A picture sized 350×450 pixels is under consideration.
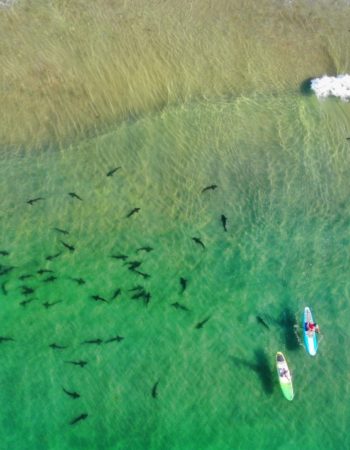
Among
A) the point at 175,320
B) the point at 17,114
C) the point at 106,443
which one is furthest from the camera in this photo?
the point at 17,114

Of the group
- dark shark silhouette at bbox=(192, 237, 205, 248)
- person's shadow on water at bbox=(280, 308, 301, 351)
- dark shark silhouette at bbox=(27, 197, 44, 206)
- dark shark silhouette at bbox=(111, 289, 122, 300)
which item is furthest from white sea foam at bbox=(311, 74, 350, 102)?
dark shark silhouette at bbox=(27, 197, 44, 206)

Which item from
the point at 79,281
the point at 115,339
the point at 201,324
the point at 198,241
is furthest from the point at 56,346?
the point at 198,241

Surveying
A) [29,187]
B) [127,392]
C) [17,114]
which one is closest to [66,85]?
[17,114]

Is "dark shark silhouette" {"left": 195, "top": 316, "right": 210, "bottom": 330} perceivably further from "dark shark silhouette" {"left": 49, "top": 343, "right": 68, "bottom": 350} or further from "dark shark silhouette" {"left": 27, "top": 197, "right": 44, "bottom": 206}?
"dark shark silhouette" {"left": 27, "top": 197, "right": 44, "bottom": 206}

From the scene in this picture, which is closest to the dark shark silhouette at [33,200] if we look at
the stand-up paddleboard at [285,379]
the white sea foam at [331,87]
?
the stand-up paddleboard at [285,379]

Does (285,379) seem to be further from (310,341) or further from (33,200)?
(33,200)

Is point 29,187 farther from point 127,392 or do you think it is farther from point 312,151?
point 312,151

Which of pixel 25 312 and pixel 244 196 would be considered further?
pixel 244 196

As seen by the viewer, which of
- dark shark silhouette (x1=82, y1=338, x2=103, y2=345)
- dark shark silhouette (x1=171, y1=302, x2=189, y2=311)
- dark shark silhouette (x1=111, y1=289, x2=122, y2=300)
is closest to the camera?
→ dark shark silhouette (x1=82, y1=338, x2=103, y2=345)
